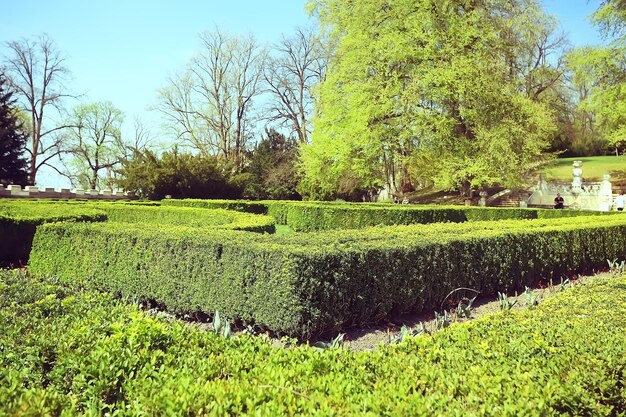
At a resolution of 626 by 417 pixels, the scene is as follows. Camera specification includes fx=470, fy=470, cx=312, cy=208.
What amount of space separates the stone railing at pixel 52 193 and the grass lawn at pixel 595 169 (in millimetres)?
29955

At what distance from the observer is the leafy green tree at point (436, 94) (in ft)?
74.9

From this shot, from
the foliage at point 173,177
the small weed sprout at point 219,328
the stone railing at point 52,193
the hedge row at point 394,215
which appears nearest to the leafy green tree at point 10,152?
the stone railing at point 52,193

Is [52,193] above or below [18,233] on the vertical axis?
above

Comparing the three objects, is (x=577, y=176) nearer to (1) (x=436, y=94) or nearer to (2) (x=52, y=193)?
(1) (x=436, y=94)

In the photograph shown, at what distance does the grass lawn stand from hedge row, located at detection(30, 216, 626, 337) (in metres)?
28.1

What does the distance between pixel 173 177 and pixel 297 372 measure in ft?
Answer: 87.8

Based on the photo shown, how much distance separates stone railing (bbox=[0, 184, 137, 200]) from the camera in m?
24.8

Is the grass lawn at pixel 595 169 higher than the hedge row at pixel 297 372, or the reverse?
the grass lawn at pixel 595 169

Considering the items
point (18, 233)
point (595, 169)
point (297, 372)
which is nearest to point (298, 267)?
point (297, 372)

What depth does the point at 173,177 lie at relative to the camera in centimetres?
2788

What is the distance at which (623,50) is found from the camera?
2658cm

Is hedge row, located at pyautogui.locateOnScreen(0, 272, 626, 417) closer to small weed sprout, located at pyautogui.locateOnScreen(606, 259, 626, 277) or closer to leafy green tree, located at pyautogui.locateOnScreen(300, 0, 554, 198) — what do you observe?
small weed sprout, located at pyautogui.locateOnScreen(606, 259, 626, 277)

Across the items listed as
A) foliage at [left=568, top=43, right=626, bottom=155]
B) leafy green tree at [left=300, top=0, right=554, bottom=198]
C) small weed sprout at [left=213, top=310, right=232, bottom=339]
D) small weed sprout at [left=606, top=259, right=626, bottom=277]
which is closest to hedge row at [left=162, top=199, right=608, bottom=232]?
leafy green tree at [left=300, top=0, right=554, bottom=198]

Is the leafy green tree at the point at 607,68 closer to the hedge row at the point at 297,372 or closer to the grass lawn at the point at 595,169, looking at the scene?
the grass lawn at the point at 595,169
